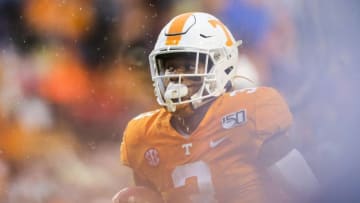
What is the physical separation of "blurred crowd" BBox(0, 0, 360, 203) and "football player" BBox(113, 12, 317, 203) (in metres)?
0.07

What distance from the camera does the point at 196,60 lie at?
1.52 metres

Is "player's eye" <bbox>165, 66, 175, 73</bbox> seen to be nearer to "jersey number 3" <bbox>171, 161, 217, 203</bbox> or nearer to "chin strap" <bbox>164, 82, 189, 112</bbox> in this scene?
"chin strap" <bbox>164, 82, 189, 112</bbox>

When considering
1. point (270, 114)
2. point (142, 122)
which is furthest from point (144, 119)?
point (270, 114)

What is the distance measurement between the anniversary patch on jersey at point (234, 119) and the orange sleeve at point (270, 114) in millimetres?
32

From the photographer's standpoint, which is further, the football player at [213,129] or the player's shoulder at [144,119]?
the player's shoulder at [144,119]

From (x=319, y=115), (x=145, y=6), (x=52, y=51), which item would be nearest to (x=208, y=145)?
(x=319, y=115)

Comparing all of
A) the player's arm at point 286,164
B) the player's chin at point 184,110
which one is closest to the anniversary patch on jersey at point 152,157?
the player's chin at point 184,110

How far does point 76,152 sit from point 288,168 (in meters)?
0.58

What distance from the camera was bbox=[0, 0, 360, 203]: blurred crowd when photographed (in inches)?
62.0

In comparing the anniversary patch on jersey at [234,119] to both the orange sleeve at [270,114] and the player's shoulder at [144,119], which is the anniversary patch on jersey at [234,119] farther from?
the player's shoulder at [144,119]

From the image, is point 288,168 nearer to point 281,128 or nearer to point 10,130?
point 281,128

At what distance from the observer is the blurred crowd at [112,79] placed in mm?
1575

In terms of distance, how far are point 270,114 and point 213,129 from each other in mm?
135

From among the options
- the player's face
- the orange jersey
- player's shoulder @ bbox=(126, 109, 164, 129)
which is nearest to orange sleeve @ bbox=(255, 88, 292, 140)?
the orange jersey
